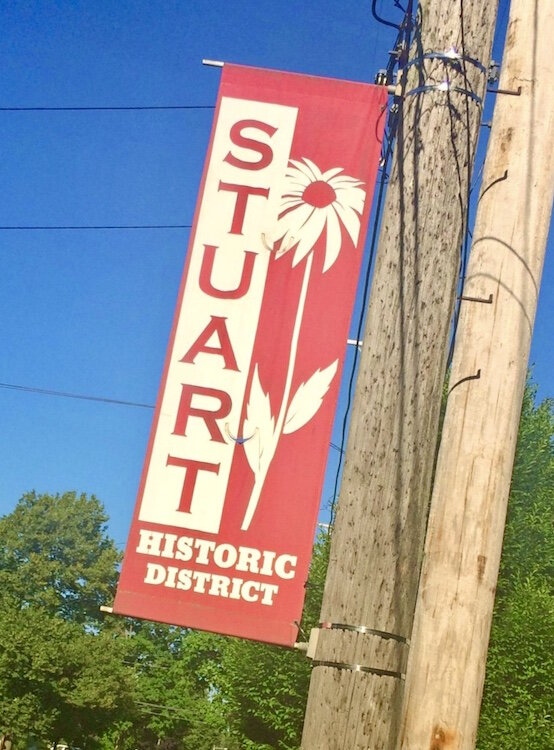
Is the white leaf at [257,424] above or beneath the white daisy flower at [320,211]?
beneath

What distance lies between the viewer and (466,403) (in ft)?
13.5

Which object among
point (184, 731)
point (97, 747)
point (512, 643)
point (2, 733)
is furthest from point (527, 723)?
point (184, 731)

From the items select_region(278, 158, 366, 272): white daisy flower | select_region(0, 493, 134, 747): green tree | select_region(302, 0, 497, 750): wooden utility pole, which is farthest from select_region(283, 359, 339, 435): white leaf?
select_region(0, 493, 134, 747): green tree

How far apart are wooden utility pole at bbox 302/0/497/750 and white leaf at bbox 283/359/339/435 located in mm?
735

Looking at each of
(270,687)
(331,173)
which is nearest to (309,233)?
(331,173)

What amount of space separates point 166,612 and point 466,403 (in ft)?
5.90

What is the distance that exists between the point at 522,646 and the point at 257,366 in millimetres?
17226

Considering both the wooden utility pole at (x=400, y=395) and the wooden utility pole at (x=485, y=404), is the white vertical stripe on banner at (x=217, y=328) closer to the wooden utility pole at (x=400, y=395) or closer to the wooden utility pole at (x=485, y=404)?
the wooden utility pole at (x=400, y=395)

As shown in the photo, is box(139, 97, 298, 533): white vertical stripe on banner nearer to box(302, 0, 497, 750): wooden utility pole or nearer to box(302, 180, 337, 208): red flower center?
box(302, 180, 337, 208): red flower center

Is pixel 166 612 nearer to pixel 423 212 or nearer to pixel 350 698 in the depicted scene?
pixel 350 698

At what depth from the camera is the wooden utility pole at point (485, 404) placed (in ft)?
12.3

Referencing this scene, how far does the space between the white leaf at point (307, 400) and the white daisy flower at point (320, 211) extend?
57 cm

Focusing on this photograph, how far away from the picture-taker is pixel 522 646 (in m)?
20.5

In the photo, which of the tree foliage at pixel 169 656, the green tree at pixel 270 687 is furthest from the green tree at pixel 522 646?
the green tree at pixel 270 687
